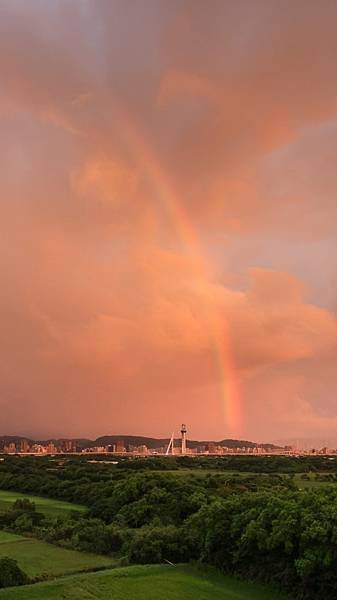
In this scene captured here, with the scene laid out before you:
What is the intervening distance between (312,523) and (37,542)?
2674cm

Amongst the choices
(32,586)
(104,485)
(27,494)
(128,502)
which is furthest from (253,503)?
(27,494)

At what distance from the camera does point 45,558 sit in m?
44.0

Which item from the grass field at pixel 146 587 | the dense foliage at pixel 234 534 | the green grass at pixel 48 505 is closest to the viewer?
the grass field at pixel 146 587

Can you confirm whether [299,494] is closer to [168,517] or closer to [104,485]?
[168,517]

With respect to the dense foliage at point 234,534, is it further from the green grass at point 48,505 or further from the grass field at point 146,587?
the green grass at point 48,505

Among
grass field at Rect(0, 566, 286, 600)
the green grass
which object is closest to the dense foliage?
grass field at Rect(0, 566, 286, 600)

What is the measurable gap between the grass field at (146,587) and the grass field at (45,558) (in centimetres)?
595

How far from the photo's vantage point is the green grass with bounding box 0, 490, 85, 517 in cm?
7006

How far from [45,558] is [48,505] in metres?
34.7

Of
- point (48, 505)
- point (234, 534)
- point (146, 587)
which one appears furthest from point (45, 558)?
point (48, 505)

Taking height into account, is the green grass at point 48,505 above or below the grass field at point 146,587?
above

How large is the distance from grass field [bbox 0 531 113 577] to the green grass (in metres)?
16.3

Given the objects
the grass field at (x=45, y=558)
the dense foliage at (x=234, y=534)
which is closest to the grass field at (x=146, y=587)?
the dense foliage at (x=234, y=534)

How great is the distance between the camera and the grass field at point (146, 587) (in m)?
30.5
